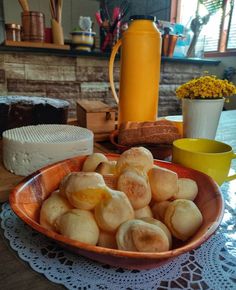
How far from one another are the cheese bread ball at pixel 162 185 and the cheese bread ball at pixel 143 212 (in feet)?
0.07

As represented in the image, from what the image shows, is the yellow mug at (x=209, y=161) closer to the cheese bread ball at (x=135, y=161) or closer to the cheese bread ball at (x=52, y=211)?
the cheese bread ball at (x=135, y=161)

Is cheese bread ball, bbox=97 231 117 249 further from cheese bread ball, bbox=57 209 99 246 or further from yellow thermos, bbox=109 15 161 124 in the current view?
yellow thermos, bbox=109 15 161 124

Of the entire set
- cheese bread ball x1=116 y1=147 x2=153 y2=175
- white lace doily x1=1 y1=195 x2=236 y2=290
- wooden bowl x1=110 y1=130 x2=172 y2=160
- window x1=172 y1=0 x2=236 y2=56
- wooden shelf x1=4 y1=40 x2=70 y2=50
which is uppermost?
window x1=172 y1=0 x2=236 y2=56

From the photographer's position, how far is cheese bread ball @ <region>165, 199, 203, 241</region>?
26 cm

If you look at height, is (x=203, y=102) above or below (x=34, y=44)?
below

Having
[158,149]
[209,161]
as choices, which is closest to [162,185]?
[209,161]

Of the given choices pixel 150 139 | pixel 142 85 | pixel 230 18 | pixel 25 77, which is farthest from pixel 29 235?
pixel 230 18

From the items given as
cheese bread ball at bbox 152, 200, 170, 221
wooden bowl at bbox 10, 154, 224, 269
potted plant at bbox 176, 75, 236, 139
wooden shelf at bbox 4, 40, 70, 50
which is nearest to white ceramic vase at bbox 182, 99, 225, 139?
potted plant at bbox 176, 75, 236, 139

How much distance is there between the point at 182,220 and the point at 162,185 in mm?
47

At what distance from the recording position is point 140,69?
2.16 feet

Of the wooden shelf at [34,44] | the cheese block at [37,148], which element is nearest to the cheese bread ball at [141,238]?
the cheese block at [37,148]

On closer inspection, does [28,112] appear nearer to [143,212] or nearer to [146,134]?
[146,134]

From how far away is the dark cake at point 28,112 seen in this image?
700 millimetres

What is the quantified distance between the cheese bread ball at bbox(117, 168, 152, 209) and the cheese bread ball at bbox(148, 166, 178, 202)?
1 cm
